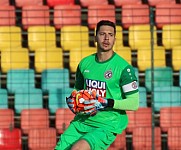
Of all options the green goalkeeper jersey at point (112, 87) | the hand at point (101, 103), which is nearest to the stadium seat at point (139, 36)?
the green goalkeeper jersey at point (112, 87)

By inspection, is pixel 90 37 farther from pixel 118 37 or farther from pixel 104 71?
pixel 104 71

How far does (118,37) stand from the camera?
8625 mm

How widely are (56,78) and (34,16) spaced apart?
989mm

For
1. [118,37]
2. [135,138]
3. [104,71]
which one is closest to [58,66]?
[118,37]

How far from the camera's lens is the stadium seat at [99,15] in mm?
8805

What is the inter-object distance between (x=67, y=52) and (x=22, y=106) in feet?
3.52

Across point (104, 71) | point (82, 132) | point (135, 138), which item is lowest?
point (135, 138)

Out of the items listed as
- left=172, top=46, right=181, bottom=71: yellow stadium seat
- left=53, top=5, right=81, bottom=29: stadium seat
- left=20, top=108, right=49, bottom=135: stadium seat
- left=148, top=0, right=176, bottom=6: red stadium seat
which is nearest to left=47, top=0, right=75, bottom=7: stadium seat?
left=53, top=5, right=81, bottom=29: stadium seat

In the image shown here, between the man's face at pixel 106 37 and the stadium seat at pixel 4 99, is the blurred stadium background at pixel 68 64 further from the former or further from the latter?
the man's face at pixel 106 37

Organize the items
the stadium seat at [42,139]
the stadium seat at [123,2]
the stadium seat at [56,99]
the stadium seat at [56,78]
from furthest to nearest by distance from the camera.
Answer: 1. the stadium seat at [123,2]
2. the stadium seat at [56,78]
3. the stadium seat at [56,99]
4. the stadium seat at [42,139]

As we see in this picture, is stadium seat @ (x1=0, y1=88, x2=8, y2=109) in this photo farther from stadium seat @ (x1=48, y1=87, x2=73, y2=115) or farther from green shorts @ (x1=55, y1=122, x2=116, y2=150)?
green shorts @ (x1=55, y1=122, x2=116, y2=150)

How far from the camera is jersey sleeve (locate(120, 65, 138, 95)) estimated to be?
4.79 m

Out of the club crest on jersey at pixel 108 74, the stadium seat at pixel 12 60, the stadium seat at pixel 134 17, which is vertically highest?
the stadium seat at pixel 134 17

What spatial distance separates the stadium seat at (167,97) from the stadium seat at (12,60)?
179 centimetres
